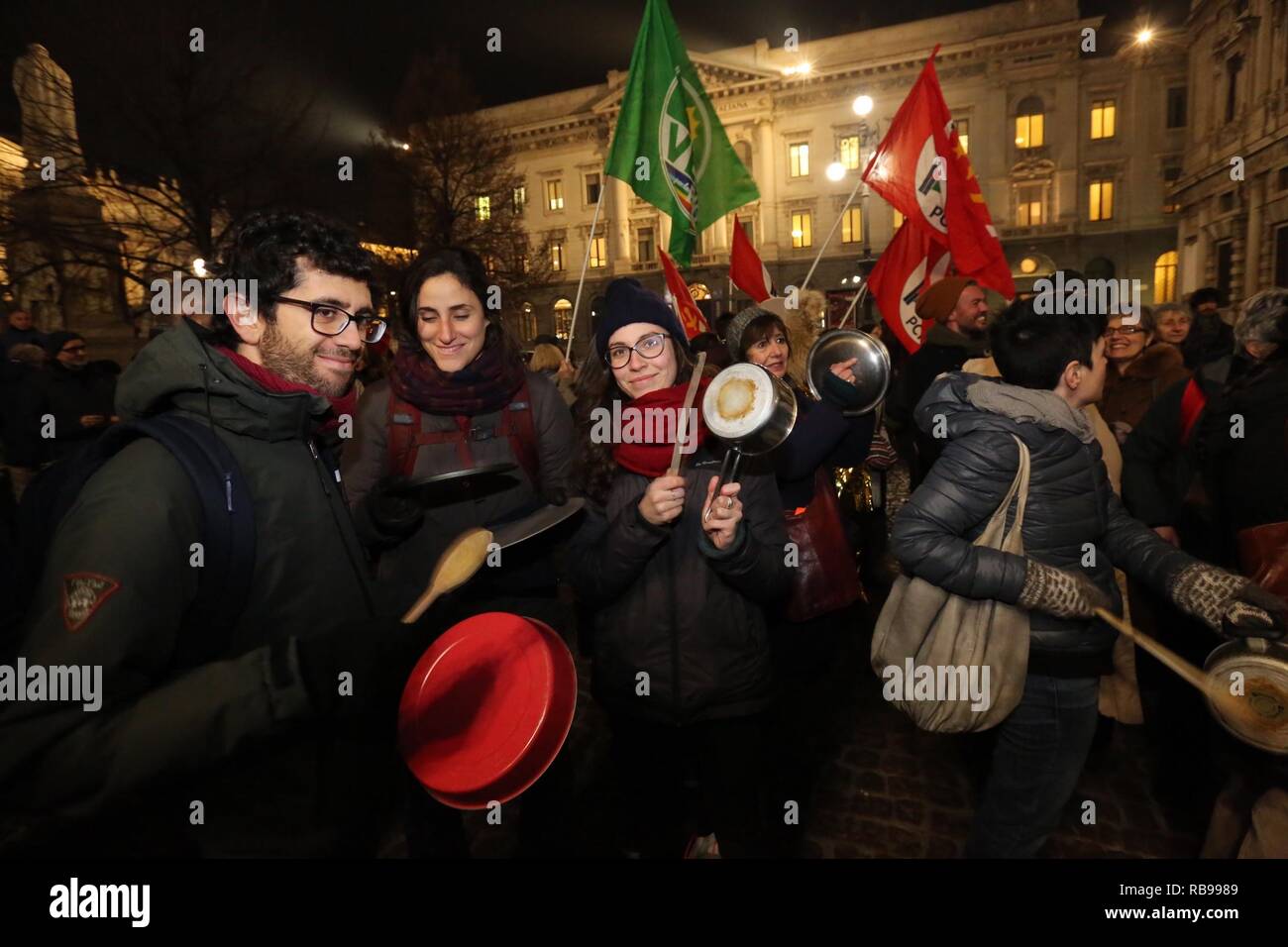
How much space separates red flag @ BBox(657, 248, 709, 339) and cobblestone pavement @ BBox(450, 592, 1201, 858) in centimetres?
315

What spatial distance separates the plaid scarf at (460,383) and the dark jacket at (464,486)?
0.08 m

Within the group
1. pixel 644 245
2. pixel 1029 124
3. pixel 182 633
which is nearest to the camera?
pixel 182 633

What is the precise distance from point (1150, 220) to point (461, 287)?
147ft

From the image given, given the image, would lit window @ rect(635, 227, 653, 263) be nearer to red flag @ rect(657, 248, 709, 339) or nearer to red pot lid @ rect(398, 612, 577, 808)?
red flag @ rect(657, 248, 709, 339)

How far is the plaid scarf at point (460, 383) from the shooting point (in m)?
2.70

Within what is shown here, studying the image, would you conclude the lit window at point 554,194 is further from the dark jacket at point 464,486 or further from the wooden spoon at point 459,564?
the wooden spoon at point 459,564

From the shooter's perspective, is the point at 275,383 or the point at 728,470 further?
the point at 728,470

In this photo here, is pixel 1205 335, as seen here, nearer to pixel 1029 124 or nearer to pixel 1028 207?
pixel 1028 207

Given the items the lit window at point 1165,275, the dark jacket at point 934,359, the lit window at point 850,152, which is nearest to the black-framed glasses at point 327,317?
the dark jacket at point 934,359

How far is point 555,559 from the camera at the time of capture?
297cm

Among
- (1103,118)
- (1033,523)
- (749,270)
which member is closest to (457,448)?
(1033,523)

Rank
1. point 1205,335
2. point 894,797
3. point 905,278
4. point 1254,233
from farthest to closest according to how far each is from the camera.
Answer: point 1254,233 → point 1205,335 → point 905,278 → point 894,797

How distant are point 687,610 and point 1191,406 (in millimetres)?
3400

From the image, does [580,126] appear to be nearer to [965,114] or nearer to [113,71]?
[965,114]
